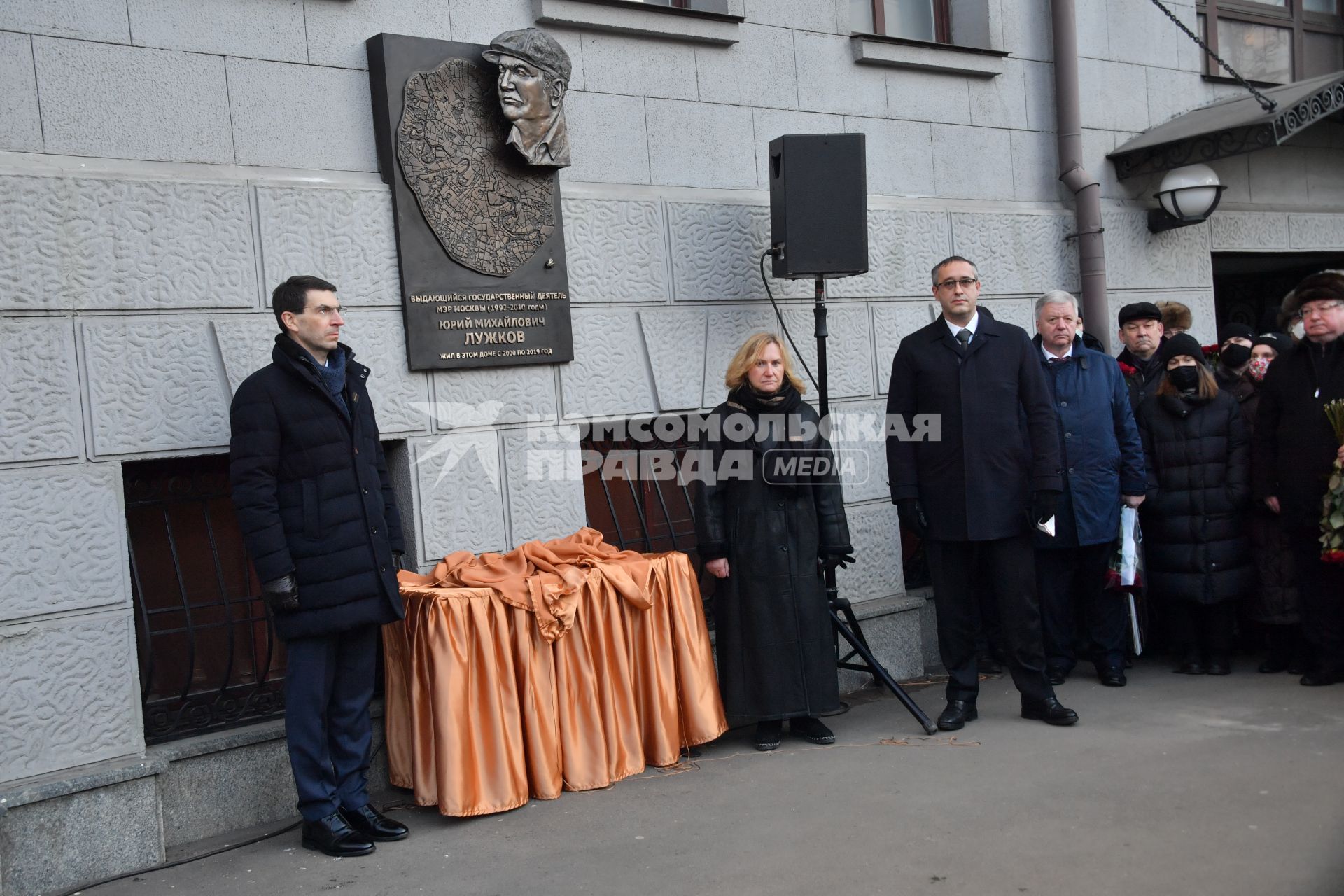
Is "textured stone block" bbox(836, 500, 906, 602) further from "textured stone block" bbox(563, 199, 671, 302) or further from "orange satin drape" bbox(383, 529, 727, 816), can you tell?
"textured stone block" bbox(563, 199, 671, 302)

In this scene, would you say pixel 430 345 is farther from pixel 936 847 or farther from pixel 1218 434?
pixel 1218 434

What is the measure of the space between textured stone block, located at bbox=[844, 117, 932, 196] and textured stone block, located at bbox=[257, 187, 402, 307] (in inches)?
110

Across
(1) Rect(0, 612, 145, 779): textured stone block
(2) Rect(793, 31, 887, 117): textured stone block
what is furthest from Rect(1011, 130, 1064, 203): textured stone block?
(1) Rect(0, 612, 145, 779): textured stone block

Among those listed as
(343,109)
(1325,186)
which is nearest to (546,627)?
(343,109)

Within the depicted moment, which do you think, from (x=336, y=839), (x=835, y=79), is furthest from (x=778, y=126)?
(x=336, y=839)

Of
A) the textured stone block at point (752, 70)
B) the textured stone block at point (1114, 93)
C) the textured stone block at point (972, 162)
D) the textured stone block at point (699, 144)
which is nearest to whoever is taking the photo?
the textured stone block at point (699, 144)

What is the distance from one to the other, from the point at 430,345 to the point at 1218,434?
3.79m

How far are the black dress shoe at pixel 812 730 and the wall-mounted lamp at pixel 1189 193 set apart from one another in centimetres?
427

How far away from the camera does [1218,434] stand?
5871 mm

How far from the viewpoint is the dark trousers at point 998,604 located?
5.25 meters

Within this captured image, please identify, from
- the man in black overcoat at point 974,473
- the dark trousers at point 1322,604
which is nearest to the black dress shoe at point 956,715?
the man in black overcoat at point 974,473

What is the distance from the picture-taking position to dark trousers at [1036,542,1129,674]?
5895 mm

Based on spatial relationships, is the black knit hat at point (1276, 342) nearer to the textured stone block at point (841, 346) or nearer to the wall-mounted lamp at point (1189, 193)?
the wall-mounted lamp at point (1189, 193)

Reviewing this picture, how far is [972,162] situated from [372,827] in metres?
4.99
